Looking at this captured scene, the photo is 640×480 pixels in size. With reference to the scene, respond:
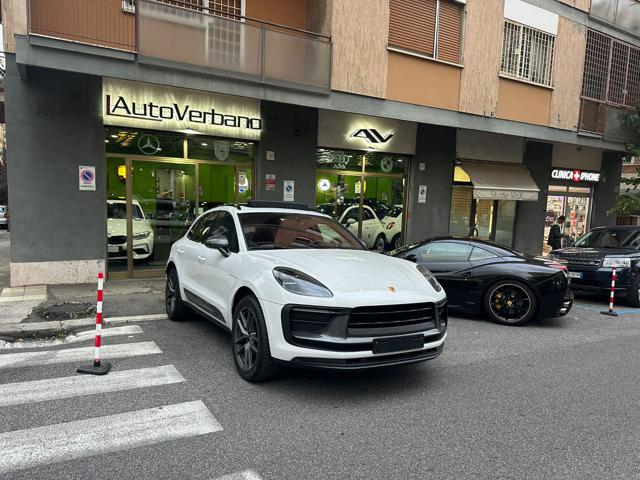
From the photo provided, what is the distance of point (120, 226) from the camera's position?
10031 mm

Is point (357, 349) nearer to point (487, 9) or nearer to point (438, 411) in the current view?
point (438, 411)

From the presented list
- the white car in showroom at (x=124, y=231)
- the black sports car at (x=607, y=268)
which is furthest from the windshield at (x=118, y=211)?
the black sports car at (x=607, y=268)

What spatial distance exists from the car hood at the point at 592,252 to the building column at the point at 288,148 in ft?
19.5

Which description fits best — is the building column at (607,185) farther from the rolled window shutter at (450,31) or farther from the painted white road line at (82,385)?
the painted white road line at (82,385)

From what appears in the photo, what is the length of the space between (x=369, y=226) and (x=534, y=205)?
6.98 metres

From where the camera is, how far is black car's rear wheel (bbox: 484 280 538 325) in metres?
7.24

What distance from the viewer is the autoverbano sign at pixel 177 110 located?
9.41m

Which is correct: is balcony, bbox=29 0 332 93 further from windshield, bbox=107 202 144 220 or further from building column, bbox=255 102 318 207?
windshield, bbox=107 202 144 220

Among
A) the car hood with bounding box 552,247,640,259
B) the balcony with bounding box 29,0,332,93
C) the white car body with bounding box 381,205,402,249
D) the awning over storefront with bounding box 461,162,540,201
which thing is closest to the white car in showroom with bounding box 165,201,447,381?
the balcony with bounding box 29,0,332,93

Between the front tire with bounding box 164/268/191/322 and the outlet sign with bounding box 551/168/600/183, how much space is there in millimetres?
14553

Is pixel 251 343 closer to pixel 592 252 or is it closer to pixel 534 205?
pixel 592 252

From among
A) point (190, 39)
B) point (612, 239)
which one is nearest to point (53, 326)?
point (190, 39)

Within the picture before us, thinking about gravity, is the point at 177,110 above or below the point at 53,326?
above

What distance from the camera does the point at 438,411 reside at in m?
4.04
